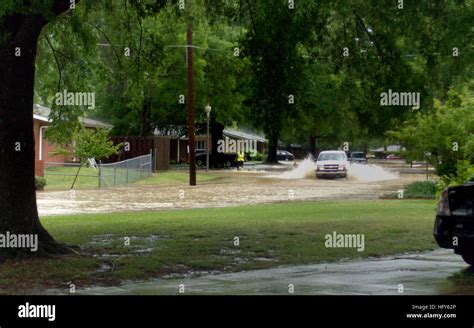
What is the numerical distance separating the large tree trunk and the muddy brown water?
1043 centimetres

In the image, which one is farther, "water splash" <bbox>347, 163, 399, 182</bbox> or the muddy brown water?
"water splash" <bbox>347, 163, 399, 182</bbox>

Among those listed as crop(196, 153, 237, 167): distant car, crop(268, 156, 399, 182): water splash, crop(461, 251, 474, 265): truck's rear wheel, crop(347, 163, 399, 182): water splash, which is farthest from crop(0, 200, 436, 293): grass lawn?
crop(196, 153, 237, 167): distant car

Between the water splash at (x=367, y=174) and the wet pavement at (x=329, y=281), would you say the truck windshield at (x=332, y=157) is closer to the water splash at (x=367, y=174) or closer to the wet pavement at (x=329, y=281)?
the water splash at (x=367, y=174)

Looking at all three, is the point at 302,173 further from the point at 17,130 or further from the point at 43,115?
the point at 17,130

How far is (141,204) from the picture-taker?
92.1 ft

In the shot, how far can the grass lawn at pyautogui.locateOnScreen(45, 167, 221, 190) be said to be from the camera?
38750mm

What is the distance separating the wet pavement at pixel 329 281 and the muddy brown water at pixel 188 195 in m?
12.6

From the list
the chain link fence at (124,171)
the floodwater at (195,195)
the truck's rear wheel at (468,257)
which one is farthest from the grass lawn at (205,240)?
the chain link fence at (124,171)

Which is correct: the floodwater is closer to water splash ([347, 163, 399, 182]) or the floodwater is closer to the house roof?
water splash ([347, 163, 399, 182])

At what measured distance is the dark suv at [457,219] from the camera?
10.9 meters

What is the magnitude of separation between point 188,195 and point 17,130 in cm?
2083

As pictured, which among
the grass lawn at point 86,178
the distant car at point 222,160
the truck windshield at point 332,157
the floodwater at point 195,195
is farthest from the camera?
the distant car at point 222,160
